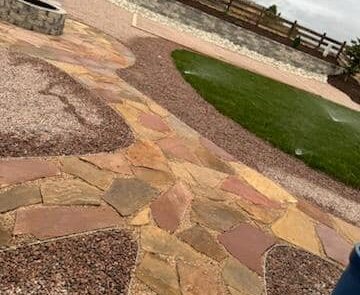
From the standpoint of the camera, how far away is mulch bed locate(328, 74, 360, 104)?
69.6 feet

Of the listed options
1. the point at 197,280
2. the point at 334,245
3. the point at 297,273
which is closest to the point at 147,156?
the point at 197,280

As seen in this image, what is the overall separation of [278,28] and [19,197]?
86.5 ft

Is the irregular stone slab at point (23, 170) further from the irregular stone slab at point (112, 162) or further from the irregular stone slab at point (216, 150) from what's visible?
the irregular stone slab at point (216, 150)

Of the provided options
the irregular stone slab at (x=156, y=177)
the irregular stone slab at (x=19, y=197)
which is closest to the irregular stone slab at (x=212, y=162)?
the irregular stone slab at (x=156, y=177)

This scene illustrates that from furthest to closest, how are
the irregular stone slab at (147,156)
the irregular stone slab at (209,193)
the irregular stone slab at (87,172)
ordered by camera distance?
the irregular stone slab at (147,156), the irregular stone slab at (209,193), the irregular stone slab at (87,172)

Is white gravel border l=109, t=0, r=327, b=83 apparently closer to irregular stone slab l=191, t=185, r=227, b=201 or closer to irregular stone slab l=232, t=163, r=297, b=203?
irregular stone slab l=232, t=163, r=297, b=203

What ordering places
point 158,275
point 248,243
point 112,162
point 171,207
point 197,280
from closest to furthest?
point 158,275 < point 197,280 < point 248,243 < point 171,207 < point 112,162

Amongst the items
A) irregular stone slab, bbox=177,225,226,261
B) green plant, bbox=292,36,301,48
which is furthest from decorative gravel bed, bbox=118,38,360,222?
green plant, bbox=292,36,301,48

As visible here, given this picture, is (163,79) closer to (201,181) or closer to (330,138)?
(330,138)

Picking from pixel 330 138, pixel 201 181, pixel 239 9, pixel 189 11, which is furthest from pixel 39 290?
pixel 239 9

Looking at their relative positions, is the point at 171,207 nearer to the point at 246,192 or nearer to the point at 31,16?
the point at 246,192

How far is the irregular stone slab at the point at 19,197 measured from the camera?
11.0ft

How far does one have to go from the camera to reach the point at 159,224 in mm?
3826

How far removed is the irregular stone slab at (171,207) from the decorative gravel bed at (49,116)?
107 cm
